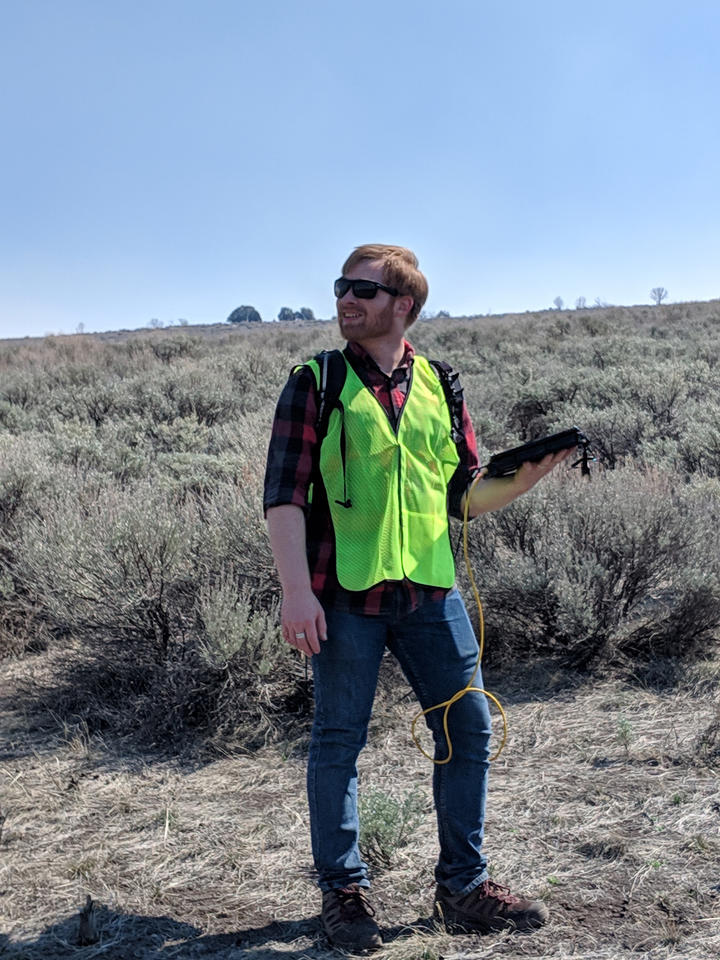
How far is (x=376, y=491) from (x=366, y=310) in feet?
1.55

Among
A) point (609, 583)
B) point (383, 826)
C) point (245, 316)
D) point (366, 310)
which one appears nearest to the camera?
point (366, 310)

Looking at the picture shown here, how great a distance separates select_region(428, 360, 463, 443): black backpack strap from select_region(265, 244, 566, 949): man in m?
0.02

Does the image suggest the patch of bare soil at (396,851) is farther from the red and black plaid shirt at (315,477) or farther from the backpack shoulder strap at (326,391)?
the backpack shoulder strap at (326,391)

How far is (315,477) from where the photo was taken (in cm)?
234

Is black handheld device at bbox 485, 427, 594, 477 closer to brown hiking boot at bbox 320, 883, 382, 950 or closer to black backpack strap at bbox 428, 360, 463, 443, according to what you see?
black backpack strap at bbox 428, 360, 463, 443

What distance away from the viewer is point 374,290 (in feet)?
7.58

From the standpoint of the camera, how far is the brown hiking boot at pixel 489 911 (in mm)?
2480

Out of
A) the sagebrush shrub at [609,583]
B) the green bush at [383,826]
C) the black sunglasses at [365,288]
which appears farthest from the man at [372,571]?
the sagebrush shrub at [609,583]

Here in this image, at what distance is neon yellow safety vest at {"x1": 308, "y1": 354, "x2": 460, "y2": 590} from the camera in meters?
2.28

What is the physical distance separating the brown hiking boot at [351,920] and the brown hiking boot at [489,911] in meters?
0.23

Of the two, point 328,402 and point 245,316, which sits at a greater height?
point 245,316

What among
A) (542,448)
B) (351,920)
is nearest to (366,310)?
(542,448)

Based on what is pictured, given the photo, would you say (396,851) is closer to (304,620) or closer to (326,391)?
(304,620)

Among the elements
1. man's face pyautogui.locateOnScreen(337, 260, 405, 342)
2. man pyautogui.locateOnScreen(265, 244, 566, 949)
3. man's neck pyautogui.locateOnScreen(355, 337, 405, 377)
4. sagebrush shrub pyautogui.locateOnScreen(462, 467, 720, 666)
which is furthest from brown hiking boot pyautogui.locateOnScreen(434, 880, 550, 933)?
sagebrush shrub pyautogui.locateOnScreen(462, 467, 720, 666)
